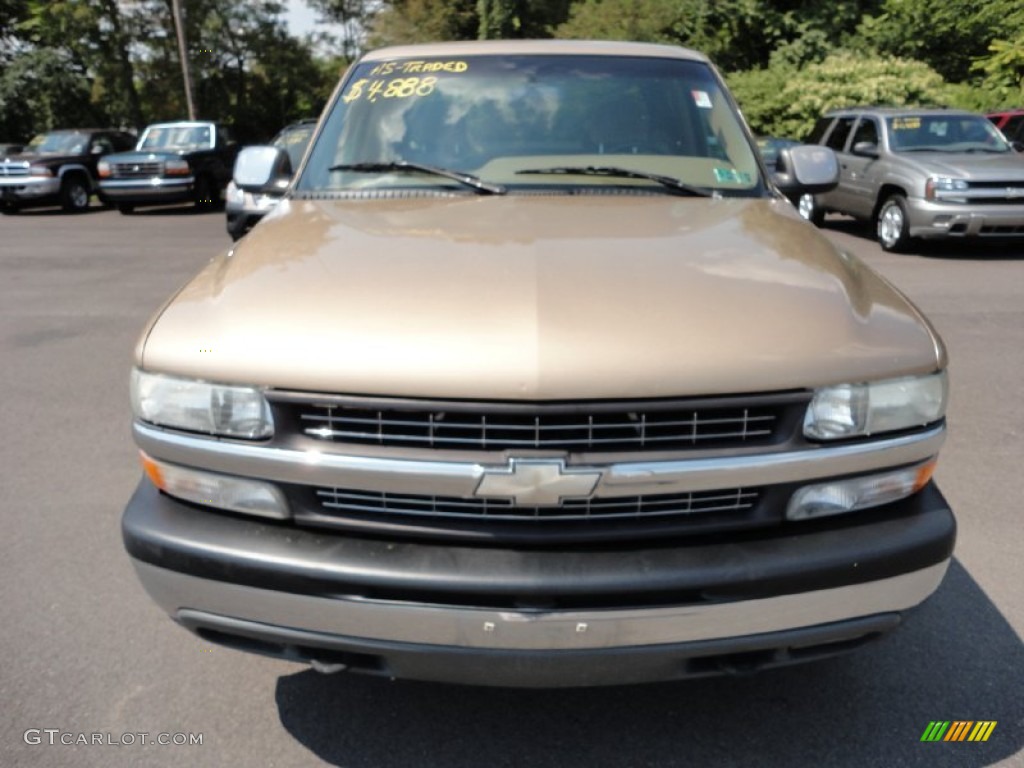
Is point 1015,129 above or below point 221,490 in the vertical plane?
below

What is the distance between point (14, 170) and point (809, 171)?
62.2 feet

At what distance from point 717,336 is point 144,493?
1.51 metres

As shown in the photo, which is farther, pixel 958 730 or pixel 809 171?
pixel 809 171

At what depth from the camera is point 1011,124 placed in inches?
579

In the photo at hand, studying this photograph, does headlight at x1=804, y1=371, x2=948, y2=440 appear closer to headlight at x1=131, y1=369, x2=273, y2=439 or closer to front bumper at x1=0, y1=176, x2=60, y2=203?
headlight at x1=131, y1=369, x2=273, y2=439

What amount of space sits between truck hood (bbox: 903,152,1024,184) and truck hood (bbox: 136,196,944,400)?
8.86 metres

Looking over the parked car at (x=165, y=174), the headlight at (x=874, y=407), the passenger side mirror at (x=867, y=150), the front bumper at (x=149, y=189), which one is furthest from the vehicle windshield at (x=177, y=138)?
the headlight at (x=874, y=407)

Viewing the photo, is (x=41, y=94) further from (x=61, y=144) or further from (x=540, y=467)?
(x=540, y=467)

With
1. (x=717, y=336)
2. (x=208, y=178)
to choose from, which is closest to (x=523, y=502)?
(x=717, y=336)

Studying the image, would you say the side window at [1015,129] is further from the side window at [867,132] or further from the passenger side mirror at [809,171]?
the passenger side mirror at [809,171]

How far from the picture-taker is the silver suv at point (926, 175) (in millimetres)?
10391

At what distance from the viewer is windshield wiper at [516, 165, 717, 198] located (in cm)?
326

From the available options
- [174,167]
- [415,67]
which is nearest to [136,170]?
[174,167]

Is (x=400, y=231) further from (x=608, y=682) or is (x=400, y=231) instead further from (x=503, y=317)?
(x=608, y=682)
